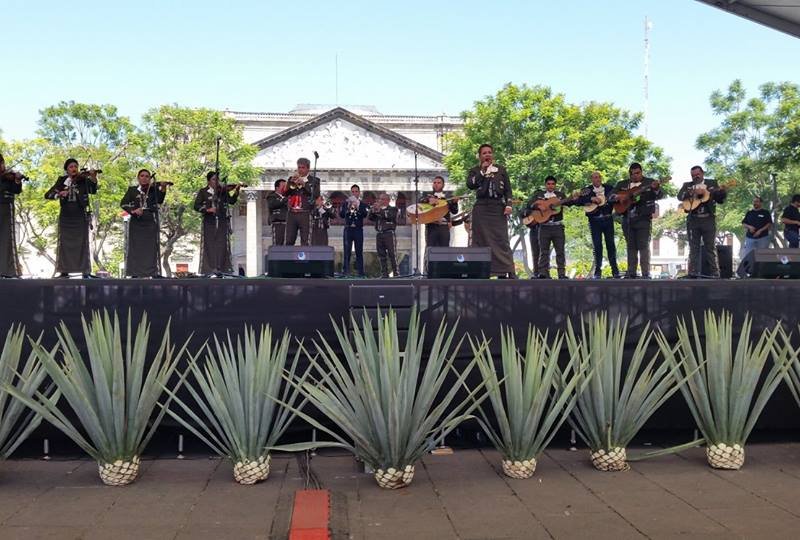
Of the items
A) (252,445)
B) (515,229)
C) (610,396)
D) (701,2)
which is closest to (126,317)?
(252,445)

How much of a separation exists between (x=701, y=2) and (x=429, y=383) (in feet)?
24.1

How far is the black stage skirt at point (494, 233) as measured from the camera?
36.2 ft

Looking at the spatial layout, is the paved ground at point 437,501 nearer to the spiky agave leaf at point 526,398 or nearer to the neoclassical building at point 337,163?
the spiky agave leaf at point 526,398

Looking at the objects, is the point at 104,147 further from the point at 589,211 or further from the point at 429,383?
the point at 429,383

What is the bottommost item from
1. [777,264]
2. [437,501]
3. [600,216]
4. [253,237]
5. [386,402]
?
[437,501]

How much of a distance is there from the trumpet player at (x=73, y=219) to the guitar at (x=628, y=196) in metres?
7.93

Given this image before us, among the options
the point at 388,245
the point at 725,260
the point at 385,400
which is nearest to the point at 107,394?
the point at 385,400

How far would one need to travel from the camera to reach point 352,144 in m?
57.9

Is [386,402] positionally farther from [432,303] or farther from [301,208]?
[301,208]

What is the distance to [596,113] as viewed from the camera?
122 feet

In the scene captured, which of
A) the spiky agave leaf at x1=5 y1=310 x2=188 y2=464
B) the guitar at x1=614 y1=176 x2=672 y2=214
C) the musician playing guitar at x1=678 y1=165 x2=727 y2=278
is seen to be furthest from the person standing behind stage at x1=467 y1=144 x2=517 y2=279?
the spiky agave leaf at x1=5 y1=310 x2=188 y2=464

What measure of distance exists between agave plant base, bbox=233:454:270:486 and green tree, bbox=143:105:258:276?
3364 cm

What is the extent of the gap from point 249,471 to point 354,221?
9380mm

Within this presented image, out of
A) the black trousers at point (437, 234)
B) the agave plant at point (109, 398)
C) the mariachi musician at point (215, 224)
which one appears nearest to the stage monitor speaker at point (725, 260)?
the black trousers at point (437, 234)
